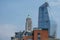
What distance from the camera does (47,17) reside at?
491 feet

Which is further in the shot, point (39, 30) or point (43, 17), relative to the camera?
point (43, 17)

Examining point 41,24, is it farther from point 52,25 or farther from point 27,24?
point 27,24

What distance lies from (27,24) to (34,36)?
4190 centimetres

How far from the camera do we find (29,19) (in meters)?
121

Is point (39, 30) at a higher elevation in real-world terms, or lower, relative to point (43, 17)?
lower

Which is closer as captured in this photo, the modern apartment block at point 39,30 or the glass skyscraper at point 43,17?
the modern apartment block at point 39,30

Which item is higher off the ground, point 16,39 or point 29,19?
point 29,19

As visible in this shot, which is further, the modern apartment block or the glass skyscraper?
the glass skyscraper

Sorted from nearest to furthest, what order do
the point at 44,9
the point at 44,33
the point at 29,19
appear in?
the point at 44,33
the point at 29,19
the point at 44,9

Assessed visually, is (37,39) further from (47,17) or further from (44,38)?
(47,17)

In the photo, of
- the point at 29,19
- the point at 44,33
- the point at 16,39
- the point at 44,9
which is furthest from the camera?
the point at 44,9

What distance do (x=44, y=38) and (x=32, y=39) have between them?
4.52 m

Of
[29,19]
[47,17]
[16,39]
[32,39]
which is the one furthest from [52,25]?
[32,39]

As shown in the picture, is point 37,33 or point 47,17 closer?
point 37,33
